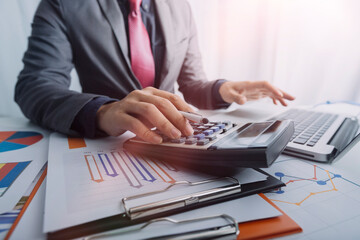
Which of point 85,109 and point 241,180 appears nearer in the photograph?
point 241,180

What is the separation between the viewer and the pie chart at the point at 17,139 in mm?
416

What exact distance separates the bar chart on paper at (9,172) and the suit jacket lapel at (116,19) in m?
0.42

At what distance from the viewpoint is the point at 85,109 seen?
1.45 ft

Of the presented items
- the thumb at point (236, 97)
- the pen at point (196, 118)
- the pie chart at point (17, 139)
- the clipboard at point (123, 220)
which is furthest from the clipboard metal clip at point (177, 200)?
the thumb at point (236, 97)

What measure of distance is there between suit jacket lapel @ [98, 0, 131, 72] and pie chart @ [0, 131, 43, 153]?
1.07 ft

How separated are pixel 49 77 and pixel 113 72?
181 mm

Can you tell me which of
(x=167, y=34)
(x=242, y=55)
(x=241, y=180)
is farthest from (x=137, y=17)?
(x=242, y=55)

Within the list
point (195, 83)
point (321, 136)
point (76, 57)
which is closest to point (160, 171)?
point (321, 136)

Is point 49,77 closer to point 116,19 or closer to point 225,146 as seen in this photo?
point 116,19

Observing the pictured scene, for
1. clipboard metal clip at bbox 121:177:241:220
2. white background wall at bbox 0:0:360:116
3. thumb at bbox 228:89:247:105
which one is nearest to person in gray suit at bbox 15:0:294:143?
thumb at bbox 228:89:247:105

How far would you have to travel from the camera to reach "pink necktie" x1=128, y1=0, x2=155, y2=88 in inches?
27.0

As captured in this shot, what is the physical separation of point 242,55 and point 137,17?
39.2 inches

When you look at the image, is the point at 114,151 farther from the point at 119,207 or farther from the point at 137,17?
the point at 137,17

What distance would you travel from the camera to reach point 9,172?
0.31 meters
